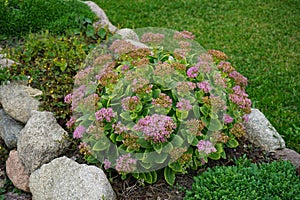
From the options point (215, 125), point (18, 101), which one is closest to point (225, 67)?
point (215, 125)

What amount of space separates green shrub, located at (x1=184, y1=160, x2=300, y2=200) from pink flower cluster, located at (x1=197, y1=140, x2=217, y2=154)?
0.17m

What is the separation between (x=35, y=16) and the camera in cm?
500

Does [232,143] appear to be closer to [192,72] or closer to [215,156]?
[215,156]

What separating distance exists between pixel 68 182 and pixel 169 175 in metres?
0.76

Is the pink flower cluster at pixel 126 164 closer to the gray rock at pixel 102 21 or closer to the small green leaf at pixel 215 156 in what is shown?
the small green leaf at pixel 215 156

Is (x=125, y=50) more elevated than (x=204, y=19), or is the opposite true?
(x=125, y=50)

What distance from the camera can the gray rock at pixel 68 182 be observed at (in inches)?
114

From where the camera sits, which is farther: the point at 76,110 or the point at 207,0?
the point at 207,0

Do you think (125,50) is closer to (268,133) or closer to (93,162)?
(93,162)

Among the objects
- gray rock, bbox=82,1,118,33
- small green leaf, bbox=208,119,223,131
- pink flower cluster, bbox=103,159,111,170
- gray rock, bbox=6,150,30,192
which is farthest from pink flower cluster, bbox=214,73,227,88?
gray rock, bbox=82,1,118,33

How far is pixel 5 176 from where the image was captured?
12.4 ft

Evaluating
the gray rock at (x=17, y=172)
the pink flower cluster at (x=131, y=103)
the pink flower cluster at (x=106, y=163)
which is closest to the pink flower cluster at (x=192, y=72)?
the pink flower cluster at (x=131, y=103)

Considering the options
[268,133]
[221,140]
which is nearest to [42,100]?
[221,140]

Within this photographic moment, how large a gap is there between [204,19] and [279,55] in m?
1.54
